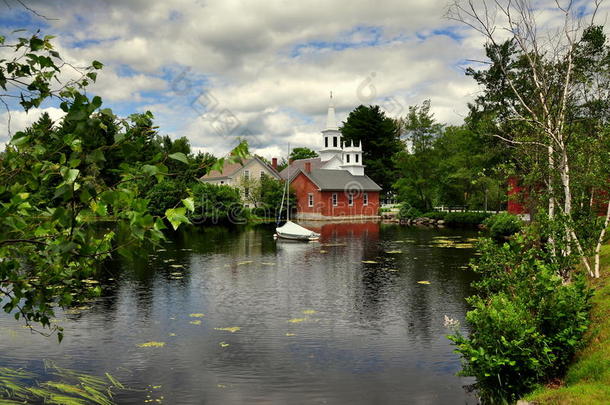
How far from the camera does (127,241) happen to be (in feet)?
12.1

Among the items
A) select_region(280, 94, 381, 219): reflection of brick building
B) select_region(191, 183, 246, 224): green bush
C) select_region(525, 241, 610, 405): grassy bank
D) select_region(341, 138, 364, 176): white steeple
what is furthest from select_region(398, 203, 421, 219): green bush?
select_region(525, 241, 610, 405): grassy bank

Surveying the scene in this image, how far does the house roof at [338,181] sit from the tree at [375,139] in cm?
1282

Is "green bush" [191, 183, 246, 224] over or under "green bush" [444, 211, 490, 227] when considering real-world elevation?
over

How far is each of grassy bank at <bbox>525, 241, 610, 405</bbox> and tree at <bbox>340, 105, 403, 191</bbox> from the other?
232ft

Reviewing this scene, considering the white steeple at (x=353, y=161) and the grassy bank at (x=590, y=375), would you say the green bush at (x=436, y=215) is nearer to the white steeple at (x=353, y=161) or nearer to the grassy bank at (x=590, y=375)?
the white steeple at (x=353, y=161)

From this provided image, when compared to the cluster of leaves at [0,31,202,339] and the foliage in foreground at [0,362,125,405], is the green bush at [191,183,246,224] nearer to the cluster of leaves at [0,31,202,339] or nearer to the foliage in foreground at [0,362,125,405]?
the foliage in foreground at [0,362,125,405]

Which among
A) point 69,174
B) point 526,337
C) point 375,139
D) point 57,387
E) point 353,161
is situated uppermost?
point 375,139

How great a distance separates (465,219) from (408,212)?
8804 millimetres

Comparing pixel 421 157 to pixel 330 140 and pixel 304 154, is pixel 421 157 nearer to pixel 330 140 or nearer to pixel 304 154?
pixel 330 140

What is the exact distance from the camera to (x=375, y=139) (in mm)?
83188

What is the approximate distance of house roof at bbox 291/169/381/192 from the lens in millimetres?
64375

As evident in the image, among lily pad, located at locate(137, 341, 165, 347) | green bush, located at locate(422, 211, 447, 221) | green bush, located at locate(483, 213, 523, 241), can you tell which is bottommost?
lily pad, located at locate(137, 341, 165, 347)

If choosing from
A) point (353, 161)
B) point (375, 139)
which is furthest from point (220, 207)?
point (375, 139)

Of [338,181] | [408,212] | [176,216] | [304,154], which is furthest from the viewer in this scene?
[304,154]
